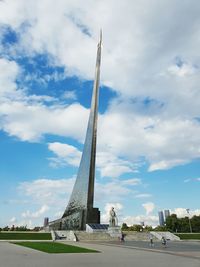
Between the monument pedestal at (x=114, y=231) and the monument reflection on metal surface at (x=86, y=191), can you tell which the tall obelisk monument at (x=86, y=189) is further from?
the monument pedestal at (x=114, y=231)

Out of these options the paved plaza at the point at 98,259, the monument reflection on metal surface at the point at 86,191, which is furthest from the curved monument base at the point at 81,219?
the paved plaza at the point at 98,259

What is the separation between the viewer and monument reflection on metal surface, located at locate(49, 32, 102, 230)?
32781mm

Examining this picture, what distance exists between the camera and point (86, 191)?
33.4 meters

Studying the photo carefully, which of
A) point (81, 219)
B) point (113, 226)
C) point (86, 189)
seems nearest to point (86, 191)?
point (86, 189)

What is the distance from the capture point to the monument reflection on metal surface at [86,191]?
32.8 metres

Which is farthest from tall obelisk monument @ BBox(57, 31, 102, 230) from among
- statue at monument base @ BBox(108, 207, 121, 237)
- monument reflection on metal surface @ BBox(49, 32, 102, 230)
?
statue at monument base @ BBox(108, 207, 121, 237)

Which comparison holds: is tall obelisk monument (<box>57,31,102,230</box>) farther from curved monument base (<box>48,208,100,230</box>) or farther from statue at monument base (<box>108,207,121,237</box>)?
statue at monument base (<box>108,207,121,237</box>)

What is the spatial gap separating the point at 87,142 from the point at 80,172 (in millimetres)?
3891

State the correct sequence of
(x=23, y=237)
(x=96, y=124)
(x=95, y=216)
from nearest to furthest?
(x=23, y=237)
(x=95, y=216)
(x=96, y=124)

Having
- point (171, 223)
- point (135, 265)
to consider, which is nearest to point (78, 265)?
point (135, 265)

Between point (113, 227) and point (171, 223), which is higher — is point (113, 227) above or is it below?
below

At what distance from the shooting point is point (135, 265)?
8.48m

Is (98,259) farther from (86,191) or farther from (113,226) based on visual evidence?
(86,191)

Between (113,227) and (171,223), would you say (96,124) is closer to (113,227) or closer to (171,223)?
(113,227)
